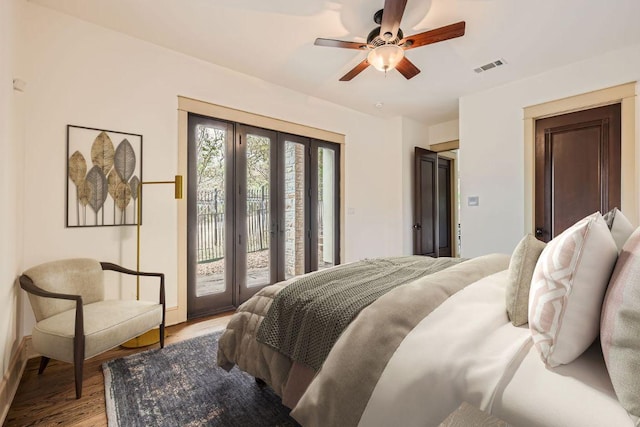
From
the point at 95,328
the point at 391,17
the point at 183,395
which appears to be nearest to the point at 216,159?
the point at 95,328

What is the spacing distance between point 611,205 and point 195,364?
4177 millimetres

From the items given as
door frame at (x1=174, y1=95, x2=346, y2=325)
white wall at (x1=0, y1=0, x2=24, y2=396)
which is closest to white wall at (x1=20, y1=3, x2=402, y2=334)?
door frame at (x1=174, y1=95, x2=346, y2=325)

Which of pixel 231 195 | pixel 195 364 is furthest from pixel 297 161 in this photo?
pixel 195 364

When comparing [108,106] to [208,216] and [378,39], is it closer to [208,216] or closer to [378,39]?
[208,216]

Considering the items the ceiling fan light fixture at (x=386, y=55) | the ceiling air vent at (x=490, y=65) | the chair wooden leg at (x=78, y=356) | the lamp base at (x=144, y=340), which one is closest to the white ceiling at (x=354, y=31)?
the ceiling air vent at (x=490, y=65)

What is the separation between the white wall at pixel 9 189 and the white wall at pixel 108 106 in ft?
0.50

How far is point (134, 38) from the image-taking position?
2789 mm

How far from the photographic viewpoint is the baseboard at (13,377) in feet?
5.30

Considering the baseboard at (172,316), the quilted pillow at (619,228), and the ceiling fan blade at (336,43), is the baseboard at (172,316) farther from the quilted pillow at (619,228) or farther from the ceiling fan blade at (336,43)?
the quilted pillow at (619,228)

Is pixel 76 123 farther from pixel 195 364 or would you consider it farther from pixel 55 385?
pixel 195 364

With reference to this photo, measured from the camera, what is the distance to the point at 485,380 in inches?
33.7

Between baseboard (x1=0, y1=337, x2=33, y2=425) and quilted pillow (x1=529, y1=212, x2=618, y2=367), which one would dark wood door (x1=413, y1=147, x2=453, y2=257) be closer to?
quilted pillow (x1=529, y1=212, x2=618, y2=367)

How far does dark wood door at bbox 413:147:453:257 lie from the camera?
196 inches

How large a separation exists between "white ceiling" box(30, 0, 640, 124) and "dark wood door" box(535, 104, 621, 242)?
0.68 metres
